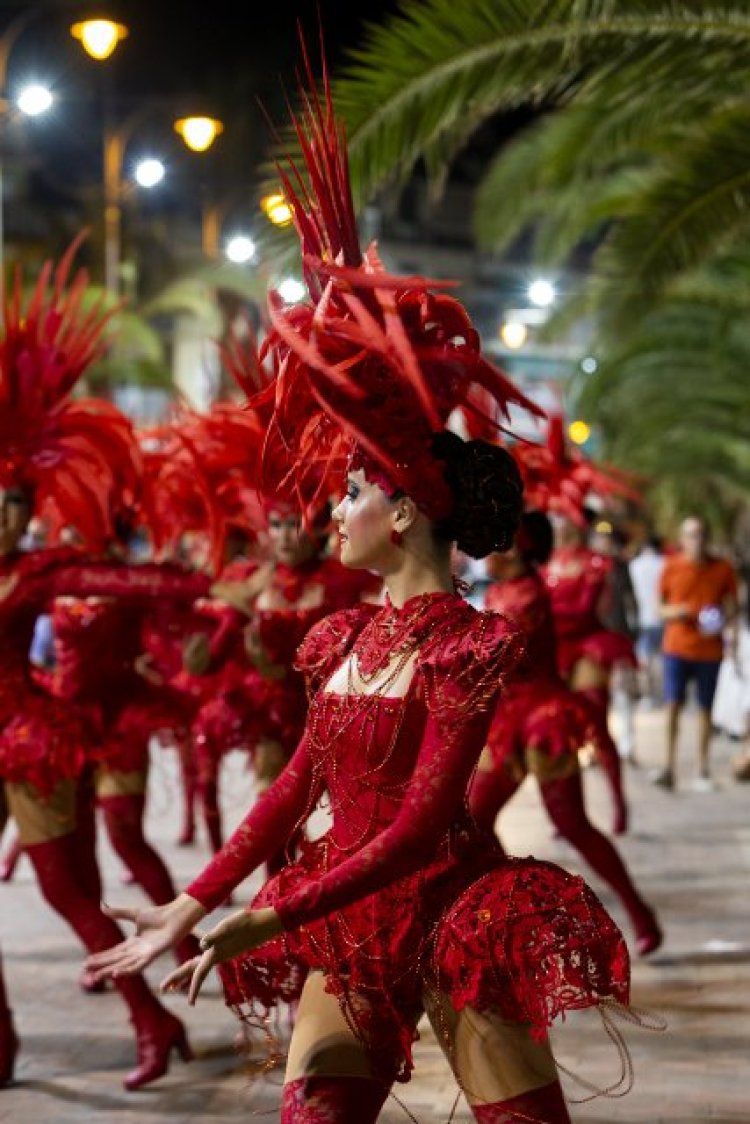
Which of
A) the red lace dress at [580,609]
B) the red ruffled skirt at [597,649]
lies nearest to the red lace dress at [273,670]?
the red lace dress at [580,609]

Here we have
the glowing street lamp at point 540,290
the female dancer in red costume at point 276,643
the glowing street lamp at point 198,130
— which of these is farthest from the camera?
the glowing street lamp at point 540,290

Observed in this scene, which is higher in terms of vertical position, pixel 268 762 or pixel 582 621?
pixel 582 621

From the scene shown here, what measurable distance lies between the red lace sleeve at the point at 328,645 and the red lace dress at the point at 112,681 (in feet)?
10.1

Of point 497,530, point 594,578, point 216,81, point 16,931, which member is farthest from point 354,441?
point 216,81

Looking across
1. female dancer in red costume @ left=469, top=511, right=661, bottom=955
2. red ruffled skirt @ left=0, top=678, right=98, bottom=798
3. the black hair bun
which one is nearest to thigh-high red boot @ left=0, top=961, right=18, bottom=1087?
red ruffled skirt @ left=0, top=678, right=98, bottom=798

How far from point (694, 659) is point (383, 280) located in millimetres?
11095

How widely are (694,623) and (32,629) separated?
28.2ft

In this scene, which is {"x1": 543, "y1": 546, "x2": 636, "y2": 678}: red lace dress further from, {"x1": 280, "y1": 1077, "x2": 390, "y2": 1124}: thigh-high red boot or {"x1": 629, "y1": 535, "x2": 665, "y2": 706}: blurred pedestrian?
{"x1": 629, "y1": 535, "x2": 665, "y2": 706}: blurred pedestrian

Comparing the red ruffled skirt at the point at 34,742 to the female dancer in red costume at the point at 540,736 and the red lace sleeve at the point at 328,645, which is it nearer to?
the female dancer in red costume at the point at 540,736

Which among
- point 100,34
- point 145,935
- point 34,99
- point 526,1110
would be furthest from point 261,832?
point 34,99

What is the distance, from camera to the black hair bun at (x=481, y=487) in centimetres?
443

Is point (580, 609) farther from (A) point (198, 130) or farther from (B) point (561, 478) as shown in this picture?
(A) point (198, 130)

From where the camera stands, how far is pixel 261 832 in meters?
4.42

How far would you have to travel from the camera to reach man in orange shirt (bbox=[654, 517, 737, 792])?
14.9m
